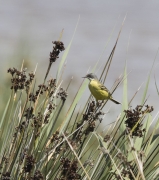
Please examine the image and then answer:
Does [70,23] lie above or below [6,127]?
above

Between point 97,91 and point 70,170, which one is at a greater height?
point 97,91

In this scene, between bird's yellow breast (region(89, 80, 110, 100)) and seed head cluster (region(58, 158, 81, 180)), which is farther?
bird's yellow breast (region(89, 80, 110, 100))

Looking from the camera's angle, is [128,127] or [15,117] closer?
[128,127]

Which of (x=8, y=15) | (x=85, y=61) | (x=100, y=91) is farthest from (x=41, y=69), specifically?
(x=8, y=15)

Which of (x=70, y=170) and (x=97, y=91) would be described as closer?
(x=70, y=170)

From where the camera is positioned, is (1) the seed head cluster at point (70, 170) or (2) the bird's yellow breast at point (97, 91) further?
(2) the bird's yellow breast at point (97, 91)

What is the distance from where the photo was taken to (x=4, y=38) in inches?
353

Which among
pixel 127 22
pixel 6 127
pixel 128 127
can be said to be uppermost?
pixel 127 22

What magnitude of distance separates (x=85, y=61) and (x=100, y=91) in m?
3.88

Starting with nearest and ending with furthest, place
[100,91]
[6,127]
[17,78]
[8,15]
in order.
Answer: [17,78], [6,127], [100,91], [8,15]

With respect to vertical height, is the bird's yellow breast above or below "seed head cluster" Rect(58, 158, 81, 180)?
above

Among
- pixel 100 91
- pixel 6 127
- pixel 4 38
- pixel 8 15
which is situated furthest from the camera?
pixel 8 15

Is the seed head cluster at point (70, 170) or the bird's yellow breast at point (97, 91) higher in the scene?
the bird's yellow breast at point (97, 91)

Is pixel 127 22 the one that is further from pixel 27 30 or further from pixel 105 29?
pixel 27 30
